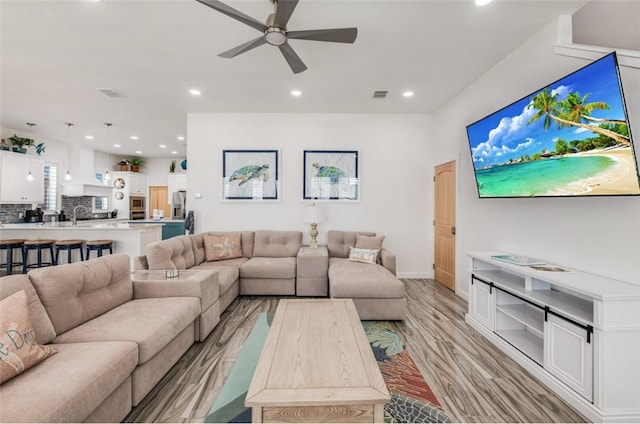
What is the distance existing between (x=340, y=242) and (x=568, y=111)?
3.23 metres

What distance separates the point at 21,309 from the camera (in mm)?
1499

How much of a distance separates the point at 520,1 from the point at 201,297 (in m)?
3.84

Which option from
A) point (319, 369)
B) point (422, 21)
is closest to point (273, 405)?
point (319, 369)

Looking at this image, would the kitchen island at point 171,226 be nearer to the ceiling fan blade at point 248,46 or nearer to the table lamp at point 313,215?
the table lamp at point 313,215

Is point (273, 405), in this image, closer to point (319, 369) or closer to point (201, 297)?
point (319, 369)

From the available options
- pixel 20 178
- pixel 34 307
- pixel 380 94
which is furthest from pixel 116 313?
pixel 20 178

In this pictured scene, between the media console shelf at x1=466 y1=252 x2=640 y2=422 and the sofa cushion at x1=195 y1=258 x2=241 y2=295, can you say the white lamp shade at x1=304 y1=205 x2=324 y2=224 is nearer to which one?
the sofa cushion at x1=195 y1=258 x2=241 y2=295

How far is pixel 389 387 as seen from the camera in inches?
79.7

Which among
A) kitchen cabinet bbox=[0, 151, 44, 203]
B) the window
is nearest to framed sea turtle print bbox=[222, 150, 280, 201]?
kitchen cabinet bbox=[0, 151, 44, 203]

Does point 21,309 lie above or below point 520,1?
below

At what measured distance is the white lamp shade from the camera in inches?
177

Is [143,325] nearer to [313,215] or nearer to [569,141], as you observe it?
[313,215]

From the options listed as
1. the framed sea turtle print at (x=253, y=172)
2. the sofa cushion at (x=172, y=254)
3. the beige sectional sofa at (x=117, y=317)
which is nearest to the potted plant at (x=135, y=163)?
the framed sea turtle print at (x=253, y=172)

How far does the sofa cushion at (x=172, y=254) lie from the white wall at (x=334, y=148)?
1.13 metres
